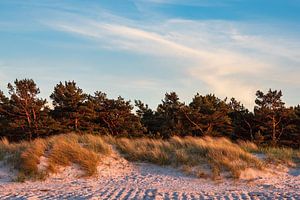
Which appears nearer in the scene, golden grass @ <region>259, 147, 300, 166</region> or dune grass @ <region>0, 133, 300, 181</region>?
dune grass @ <region>0, 133, 300, 181</region>

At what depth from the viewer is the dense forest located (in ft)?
108

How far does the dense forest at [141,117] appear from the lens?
3300 cm

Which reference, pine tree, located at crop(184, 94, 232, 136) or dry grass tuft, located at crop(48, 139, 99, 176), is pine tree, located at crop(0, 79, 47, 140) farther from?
dry grass tuft, located at crop(48, 139, 99, 176)

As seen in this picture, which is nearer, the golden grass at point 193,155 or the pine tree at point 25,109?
the golden grass at point 193,155

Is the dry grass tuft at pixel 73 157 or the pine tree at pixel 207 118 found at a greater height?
Answer: the pine tree at pixel 207 118

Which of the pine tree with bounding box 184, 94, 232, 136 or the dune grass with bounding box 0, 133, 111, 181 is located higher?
the pine tree with bounding box 184, 94, 232, 136

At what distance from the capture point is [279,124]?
37688 mm

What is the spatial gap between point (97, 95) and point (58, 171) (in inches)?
939

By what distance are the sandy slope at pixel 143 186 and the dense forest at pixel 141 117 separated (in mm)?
17814

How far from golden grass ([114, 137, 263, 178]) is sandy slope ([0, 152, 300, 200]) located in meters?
0.39

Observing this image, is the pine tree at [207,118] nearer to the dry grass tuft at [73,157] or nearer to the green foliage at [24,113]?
the green foliage at [24,113]

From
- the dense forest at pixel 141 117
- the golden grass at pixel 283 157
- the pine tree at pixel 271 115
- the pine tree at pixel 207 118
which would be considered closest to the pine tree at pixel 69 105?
the dense forest at pixel 141 117

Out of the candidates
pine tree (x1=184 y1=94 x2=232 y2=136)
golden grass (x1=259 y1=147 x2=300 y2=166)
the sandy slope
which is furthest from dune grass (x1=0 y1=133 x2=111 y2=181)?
pine tree (x1=184 y1=94 x2=232 y2=136)

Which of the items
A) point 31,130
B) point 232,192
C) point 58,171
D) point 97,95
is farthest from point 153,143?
point 97,95
